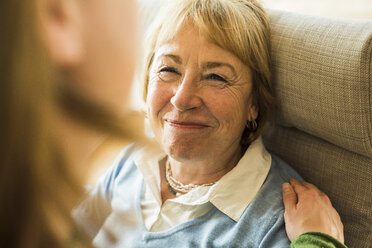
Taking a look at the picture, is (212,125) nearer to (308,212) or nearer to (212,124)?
(212,124)

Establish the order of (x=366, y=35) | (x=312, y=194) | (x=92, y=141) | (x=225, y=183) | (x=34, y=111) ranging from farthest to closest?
1. (x=225, y=183)
2. (x=312, y=194)
3. (x=366, y=35)
4. (x=92, y=141)
5. (x=34, y=111)

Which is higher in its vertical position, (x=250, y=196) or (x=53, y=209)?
(x=53, y=209)

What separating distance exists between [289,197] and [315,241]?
0.64 feet

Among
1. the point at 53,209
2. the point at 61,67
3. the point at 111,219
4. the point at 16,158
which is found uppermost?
the point at 61,67

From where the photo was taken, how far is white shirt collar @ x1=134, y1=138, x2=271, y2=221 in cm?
135

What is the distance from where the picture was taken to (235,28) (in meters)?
1.33

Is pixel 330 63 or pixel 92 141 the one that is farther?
pixel 330 63

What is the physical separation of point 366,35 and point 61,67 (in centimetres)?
93

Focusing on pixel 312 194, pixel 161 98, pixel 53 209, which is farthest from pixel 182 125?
pixel 53 209

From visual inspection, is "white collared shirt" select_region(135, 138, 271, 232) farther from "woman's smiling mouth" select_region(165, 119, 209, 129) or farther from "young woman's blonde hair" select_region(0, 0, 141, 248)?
"young woman's blonde hair" select_region(0, 0, 141, 248)

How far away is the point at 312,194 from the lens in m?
1.31

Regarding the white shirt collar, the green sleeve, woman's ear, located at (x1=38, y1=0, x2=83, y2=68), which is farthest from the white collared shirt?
woman's ear, located at (x1=38, y1=0, x2=83, y2=68)

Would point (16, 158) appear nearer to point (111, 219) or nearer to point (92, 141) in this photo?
point (92, 141)

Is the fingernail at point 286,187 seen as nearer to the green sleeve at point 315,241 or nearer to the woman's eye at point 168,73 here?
the green sleeve at point 315,241
